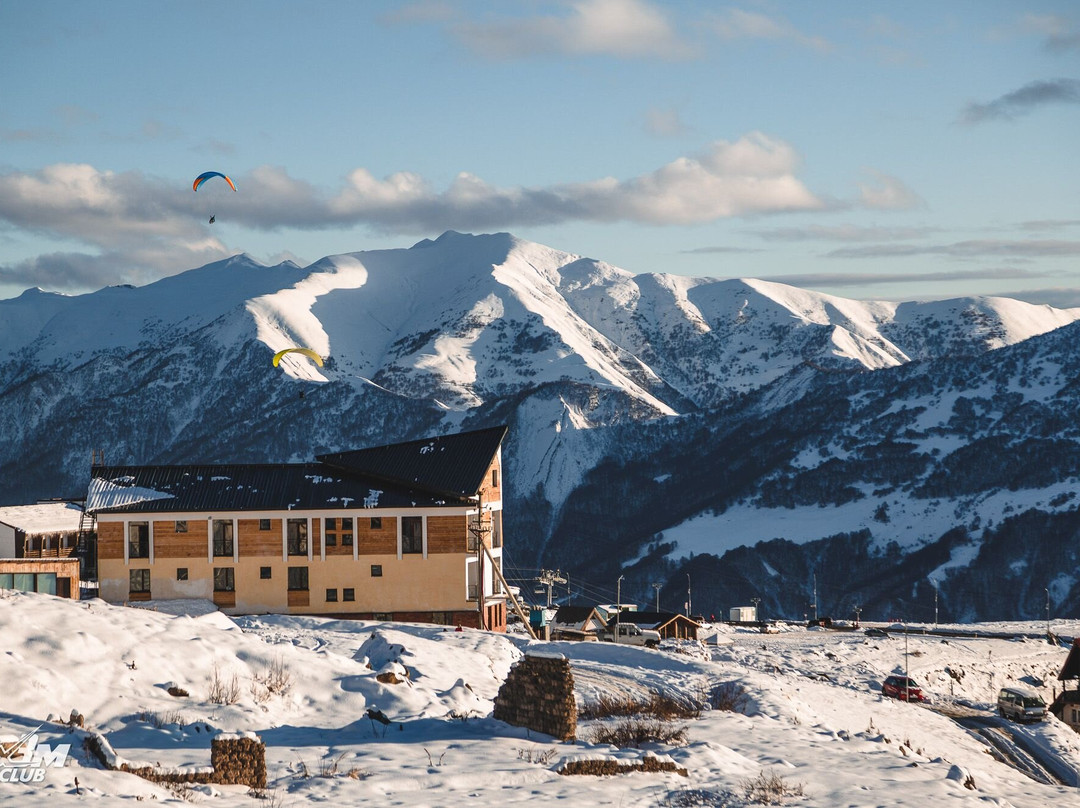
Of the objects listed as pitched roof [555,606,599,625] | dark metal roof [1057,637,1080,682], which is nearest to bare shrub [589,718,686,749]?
dark metal roof [1057,637,1080,682]

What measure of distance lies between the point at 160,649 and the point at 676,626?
67876 millimetres

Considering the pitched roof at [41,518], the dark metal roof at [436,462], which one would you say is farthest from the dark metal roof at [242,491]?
the pitched roof at [41,518]

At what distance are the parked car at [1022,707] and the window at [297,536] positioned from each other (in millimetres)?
32588

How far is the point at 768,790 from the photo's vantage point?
22484mm

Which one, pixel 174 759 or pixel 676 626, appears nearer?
pixel 174 759

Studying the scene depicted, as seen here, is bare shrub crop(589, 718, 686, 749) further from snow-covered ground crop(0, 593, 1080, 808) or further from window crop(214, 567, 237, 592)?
window crop(214, 567, 237, 592)

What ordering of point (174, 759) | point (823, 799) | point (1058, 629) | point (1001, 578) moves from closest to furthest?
point (174, 759), point (823, 799), point (1058, 629), point (1001, 578)

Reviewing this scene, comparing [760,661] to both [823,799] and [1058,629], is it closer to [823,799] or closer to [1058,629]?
[823,799]

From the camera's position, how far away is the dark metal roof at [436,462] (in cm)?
5828

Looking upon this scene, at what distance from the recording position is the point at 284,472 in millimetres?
61219

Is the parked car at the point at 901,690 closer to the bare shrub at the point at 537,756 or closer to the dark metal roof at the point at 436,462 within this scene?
the dark metal roof at the point at 436,462

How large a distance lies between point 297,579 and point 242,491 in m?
5.02

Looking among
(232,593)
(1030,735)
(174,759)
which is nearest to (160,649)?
(174,759)

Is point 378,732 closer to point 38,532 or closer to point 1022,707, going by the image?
point 1022,707
